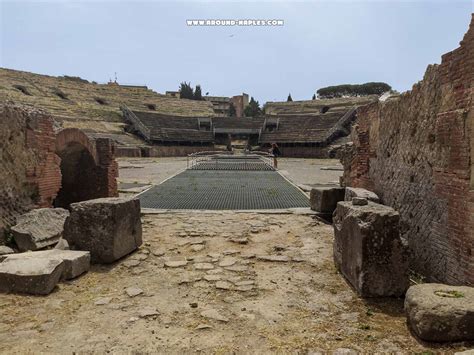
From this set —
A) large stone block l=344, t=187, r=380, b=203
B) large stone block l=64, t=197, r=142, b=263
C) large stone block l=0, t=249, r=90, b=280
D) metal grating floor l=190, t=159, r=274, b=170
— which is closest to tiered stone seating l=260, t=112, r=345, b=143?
metal grating floor l=190, t=159, r=274, b=170

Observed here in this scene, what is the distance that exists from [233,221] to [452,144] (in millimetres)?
4717

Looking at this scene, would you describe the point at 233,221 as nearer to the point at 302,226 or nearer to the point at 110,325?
the point at 302,226

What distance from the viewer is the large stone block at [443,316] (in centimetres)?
288

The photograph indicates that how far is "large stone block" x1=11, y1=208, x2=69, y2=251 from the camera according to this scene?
219 inches

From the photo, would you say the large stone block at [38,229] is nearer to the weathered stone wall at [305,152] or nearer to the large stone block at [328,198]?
the large stone block at [328,198]

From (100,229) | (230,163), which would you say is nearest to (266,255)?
(100,229)

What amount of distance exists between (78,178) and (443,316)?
8799mm

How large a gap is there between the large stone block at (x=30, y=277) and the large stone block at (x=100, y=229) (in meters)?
0.90

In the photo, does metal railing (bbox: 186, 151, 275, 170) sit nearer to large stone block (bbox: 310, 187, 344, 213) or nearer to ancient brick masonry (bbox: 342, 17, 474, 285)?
large stone block (bbox: 310, 187, 344, 213)

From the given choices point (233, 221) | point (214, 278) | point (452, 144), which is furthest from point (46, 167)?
point (452, 144)

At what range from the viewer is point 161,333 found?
330 centimetres

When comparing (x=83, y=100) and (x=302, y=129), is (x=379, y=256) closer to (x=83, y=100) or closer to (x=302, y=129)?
(x=302, y=129)

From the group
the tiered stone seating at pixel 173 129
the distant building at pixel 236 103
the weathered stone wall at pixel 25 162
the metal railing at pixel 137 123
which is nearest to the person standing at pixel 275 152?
the weathered stone wall at pixel 25 162

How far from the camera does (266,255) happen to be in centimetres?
562
